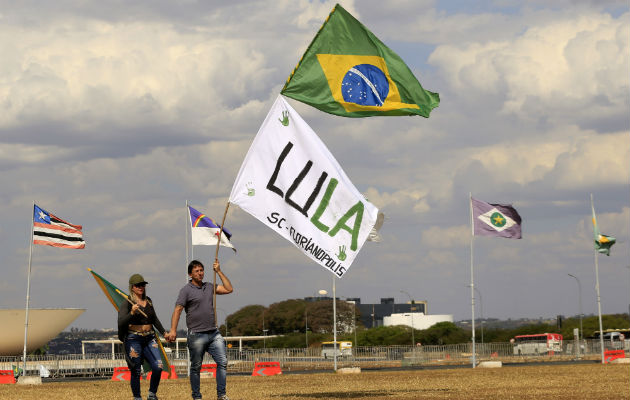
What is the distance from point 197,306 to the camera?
14.0m

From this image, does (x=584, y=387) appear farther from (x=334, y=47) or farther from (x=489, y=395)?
(x=334, y=47)

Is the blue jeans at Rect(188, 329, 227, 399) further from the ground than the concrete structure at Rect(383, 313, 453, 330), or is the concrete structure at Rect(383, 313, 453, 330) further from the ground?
the concrete structure at Rect(383, 313, 453, 330)

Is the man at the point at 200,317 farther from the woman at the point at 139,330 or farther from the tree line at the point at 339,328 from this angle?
the tree line at the point at 339,328

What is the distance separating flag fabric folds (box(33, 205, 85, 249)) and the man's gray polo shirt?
24.7 m

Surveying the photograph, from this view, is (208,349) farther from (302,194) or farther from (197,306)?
(302,194)

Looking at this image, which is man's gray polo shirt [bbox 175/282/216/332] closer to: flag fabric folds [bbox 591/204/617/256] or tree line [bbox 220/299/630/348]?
flag fabric folds [bbox 591/204/617/256]

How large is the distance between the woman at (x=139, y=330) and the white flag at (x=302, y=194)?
7.37 feet

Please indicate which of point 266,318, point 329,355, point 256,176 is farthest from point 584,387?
point 266,318

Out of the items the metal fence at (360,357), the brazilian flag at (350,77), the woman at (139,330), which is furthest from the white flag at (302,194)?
the metal fence at (360,357)

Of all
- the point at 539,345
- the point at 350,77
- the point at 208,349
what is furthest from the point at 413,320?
the point at 208,349

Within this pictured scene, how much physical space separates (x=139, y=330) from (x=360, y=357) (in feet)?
181

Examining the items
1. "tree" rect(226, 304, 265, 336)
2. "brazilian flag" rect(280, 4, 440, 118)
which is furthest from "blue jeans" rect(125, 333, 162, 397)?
"tree" rect(226, 304, 265, 336)

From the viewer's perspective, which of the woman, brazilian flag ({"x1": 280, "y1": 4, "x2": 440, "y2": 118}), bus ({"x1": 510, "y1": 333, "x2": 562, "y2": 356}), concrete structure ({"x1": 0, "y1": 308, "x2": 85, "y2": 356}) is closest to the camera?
the woman

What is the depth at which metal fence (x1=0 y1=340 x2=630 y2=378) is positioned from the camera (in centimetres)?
5591
